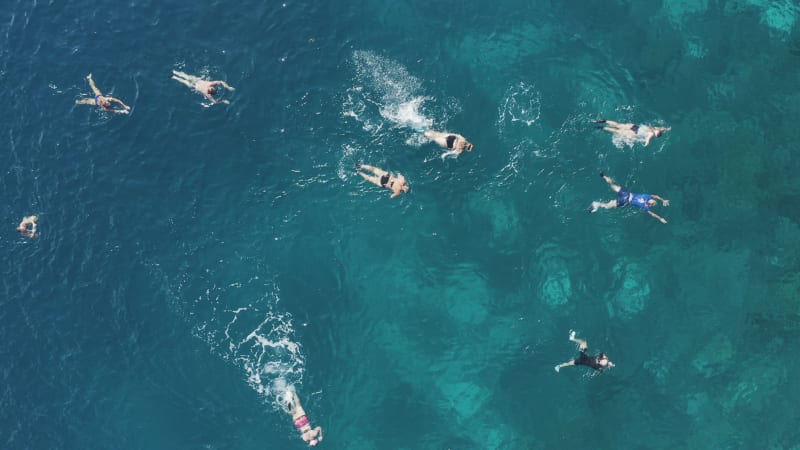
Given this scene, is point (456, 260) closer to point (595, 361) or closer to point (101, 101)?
point (595, 361)

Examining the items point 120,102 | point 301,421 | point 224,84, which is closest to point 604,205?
point 301,421

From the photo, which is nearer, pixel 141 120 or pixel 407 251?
pixel 407 251

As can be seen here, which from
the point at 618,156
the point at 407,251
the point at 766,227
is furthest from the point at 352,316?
the point at 766,227

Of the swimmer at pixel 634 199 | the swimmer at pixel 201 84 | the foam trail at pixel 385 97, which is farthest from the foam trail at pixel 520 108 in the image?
the swimmer at pixel 201 84

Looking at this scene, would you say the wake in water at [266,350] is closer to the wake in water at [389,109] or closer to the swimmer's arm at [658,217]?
the wake in water at [389,109]

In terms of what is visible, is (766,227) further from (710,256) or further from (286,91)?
(286,91)
